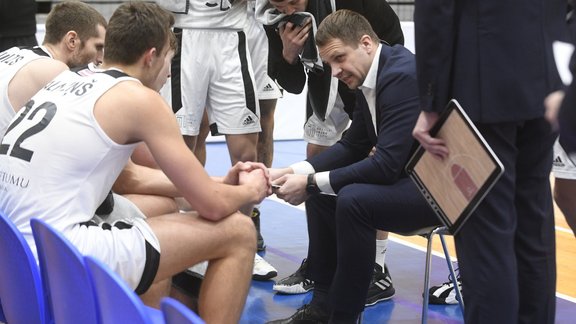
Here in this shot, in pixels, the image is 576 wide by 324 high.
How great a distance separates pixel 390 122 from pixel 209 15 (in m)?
1.82

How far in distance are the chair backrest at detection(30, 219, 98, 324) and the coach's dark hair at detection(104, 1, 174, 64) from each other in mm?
857

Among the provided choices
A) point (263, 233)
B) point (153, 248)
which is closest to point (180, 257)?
point (153, 248)

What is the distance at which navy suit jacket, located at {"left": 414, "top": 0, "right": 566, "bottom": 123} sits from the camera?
2576mm

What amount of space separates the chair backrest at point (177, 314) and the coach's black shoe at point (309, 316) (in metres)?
2.13

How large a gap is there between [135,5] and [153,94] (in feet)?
1.32

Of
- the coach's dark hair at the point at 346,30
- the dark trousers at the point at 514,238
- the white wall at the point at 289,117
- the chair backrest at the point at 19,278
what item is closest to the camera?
the chair backrest at the point at 19,278

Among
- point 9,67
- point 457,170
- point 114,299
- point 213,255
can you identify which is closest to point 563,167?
point 457,170

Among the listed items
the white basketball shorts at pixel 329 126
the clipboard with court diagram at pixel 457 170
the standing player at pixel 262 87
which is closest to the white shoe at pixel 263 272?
the standing player at pixel 262 87

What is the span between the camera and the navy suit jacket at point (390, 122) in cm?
345

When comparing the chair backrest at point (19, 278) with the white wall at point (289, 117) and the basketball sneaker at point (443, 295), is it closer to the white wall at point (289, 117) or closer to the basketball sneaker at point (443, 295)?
the basketball sneaker at point (443, 295)

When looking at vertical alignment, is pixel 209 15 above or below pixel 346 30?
below

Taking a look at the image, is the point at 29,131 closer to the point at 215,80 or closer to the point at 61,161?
the point at 61,161

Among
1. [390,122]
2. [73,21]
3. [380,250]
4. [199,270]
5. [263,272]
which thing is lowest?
[263,272]

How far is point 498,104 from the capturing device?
102 inches
